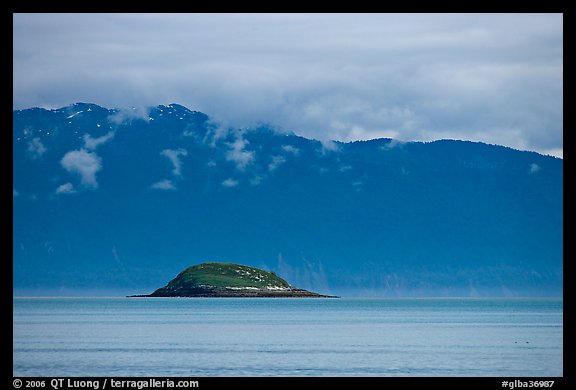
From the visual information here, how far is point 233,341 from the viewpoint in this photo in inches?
3844

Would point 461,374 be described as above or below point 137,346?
below

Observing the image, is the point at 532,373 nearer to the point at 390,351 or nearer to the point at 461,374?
the point at 461,374
